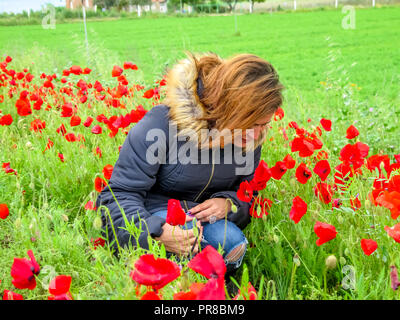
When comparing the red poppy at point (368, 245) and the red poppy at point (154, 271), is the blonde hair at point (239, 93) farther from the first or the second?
the red poppy at point (154, 271)

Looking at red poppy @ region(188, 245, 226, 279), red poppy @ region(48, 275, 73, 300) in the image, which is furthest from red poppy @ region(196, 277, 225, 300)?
red poppy @ region(48, 275, 73, 300)

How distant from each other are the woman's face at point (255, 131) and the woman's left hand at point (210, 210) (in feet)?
0.86

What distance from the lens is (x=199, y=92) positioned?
6.28ft

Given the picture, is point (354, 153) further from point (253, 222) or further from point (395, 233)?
point (395, 233)

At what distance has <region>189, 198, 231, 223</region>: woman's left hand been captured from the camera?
6.66 ft

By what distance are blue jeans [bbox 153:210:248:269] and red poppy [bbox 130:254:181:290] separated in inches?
35.4

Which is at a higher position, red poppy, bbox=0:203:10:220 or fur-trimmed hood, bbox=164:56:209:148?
fur-trimmed hood, bbox=164:56:209:148

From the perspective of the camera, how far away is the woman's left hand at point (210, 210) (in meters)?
2.03

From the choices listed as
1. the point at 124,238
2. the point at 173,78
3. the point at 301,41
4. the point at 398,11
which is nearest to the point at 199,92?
the point at 173,78

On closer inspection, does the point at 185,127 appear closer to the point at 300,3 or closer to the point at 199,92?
the point at 199,92

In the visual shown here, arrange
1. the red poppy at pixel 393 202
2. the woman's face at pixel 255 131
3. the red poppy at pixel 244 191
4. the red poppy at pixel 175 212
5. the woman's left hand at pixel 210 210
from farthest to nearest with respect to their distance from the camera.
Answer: the woman's left hand at pixel 210 210 < the woman's face at pixel 255 131 < the red poppy at pixel 244 191 < the red poppy at pixel 175 212 < the red poppy at pixel 393 202

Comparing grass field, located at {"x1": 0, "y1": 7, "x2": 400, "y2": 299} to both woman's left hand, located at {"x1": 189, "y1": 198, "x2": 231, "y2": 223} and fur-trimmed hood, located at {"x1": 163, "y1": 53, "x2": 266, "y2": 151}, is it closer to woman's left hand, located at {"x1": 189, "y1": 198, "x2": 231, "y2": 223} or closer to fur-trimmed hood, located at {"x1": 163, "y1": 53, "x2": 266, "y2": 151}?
woman's left hand, located at {"x1": 189, "y1": 198, "x2": 231, "y2": 223}

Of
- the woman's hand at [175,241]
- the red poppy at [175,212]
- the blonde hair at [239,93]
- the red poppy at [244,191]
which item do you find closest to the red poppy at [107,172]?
the woman's hand at [175,241]
